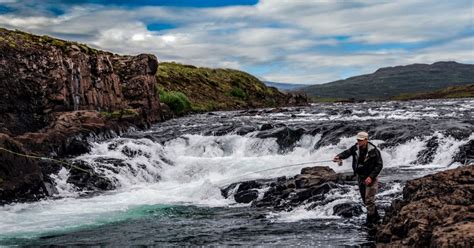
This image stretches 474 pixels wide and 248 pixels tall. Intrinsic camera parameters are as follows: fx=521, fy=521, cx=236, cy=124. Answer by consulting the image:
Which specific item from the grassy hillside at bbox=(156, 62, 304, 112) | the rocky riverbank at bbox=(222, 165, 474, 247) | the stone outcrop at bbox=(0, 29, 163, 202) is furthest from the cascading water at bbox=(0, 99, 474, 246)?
the grassy hillside at bbox=(156, 62, 304, 112)

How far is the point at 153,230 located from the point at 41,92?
21920mm

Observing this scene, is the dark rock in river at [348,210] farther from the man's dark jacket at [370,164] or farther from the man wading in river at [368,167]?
the man's dark jacket at [370,164]

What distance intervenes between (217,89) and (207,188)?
A: 2833 inches

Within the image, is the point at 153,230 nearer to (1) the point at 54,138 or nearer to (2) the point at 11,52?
(1) the point at 54,138

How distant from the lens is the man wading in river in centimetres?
1347

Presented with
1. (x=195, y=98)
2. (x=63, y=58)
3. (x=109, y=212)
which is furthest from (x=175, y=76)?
(x=109, y=212)

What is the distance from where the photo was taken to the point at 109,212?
1847 cm

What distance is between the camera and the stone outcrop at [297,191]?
16594mm

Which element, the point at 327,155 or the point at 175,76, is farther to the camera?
the point at 175,76

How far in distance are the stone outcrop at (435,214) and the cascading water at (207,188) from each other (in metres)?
1.40

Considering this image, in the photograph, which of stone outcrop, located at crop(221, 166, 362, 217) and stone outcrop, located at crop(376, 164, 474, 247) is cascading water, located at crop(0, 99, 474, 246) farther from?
stone outcrop, located at crop(376, 164, 474, 247)

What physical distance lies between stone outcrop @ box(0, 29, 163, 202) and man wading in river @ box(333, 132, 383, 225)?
13684 millimetres

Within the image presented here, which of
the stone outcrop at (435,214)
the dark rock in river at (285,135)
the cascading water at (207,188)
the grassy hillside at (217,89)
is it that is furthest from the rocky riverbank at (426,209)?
the grassy hillside at (217,89)

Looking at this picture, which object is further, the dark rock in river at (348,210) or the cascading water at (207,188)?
the dark rock in river at (348,210)
